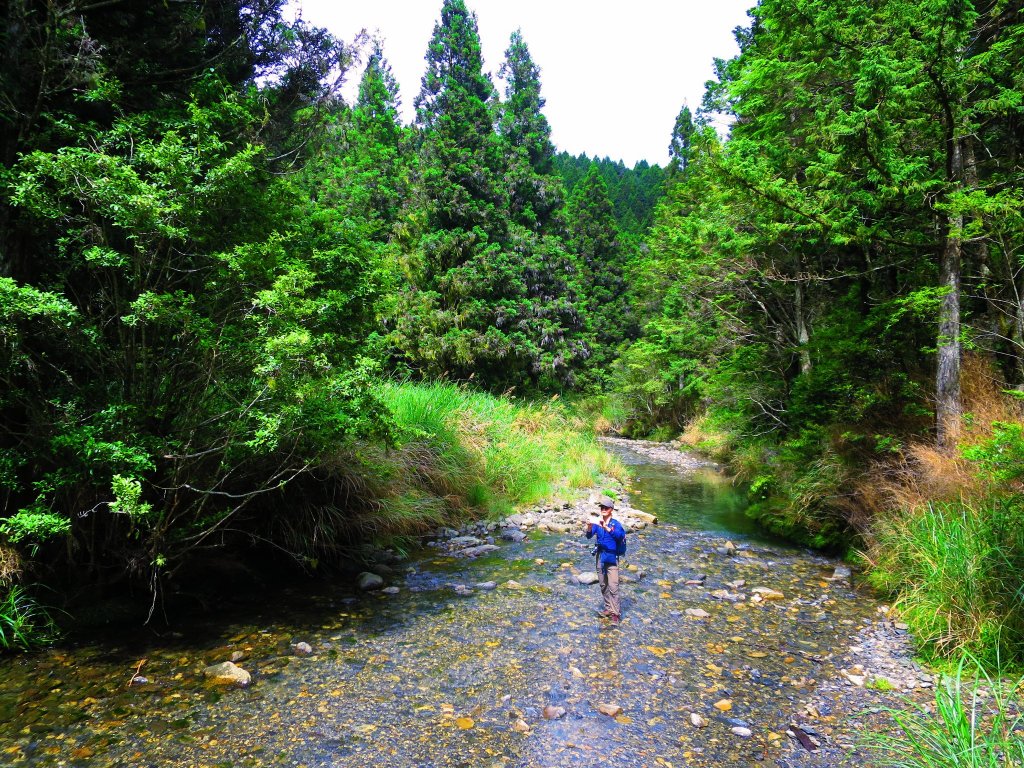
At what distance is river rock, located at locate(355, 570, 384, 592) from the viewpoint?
22.6ft

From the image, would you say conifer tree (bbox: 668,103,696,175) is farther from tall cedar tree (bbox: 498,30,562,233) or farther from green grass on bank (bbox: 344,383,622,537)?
green grass on bank (bbox: 344,383,622,537)

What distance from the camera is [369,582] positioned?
6.96 m

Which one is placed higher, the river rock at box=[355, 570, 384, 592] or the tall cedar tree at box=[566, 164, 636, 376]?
the tall cedar tree at box=[566, 164, 636, 376]

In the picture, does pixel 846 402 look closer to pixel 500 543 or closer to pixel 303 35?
pixel 500 543

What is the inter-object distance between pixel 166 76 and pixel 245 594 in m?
5.98

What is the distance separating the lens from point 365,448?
813cm

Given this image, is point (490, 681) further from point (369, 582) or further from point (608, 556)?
point (369, 582)

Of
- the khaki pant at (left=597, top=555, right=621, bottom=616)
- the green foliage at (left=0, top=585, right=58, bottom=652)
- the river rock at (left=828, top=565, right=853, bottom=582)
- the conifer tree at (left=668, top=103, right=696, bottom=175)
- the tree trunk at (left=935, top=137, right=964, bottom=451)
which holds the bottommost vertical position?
the river rock at (left=828, top=565, right=853, bottom=582)

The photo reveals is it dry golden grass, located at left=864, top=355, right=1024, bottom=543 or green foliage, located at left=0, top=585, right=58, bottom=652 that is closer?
green foliage, located at left=0, top=585, right=58, bottom=652

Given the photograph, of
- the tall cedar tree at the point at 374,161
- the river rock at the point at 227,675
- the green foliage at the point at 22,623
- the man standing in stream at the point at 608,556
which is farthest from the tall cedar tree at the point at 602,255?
the green foliage at the point at 22,623

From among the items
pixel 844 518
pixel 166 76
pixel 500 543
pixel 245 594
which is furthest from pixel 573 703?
pixel 166 76

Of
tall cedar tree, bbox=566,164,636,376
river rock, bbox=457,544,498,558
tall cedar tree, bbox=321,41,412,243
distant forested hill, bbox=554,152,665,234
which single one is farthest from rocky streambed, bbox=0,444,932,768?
distant forested hill, bbox=554,152,665,234

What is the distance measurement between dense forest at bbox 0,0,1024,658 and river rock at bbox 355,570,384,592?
0.76m

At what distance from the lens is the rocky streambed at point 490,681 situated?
3750mm
